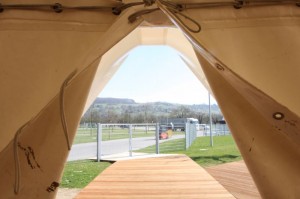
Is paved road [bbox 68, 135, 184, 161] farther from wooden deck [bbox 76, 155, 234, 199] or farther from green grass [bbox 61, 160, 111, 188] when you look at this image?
wooden deck [bbox 76, 155, 234, 199]

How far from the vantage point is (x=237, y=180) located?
231cm

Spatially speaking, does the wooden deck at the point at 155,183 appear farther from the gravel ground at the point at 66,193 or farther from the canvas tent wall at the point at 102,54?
the gravel ground at the point at 66,193

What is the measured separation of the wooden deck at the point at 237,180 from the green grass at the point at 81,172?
2257 mm

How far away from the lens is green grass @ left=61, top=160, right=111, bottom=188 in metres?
4.21

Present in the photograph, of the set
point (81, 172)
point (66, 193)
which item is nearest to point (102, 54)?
point (66, 193)

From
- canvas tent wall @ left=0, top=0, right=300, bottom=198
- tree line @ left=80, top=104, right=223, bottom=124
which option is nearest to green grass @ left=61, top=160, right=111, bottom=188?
tree line @ left=80, top=104, right=223, bottom=124

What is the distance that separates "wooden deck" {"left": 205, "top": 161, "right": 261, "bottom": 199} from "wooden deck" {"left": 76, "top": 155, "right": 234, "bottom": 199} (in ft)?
0.74

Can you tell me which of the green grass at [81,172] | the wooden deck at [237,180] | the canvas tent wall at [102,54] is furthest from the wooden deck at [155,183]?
the green grass at [81,172]

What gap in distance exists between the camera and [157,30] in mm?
1173

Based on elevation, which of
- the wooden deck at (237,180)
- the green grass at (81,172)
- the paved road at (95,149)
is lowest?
the green grass at (81,172)

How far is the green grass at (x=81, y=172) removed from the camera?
4.21 m

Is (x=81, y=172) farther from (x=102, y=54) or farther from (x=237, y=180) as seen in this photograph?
(x=102, y=54)

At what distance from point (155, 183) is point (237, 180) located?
3.15ft

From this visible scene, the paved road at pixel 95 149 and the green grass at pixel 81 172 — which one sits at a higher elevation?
the paved road at pixel 95 149
